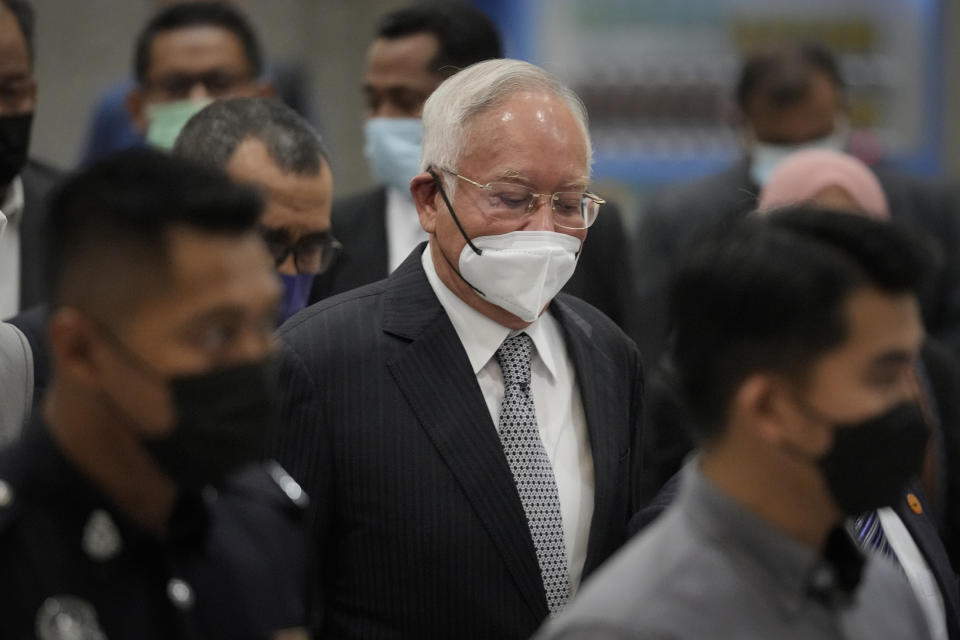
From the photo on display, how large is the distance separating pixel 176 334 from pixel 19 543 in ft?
1.08

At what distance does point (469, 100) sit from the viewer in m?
2.99

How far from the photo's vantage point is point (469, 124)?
2979 mm

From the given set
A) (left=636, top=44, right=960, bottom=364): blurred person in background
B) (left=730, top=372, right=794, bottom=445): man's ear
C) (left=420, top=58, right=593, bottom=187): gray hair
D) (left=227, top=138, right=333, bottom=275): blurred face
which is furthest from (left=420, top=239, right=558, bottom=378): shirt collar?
(left=636, top=44, right=960, bottom=364): blurred person in background

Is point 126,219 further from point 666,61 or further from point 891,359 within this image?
point 666,61

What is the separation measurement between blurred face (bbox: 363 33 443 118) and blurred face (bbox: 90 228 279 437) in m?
2.49

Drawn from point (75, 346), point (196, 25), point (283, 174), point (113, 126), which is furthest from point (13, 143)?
point (75, 346)

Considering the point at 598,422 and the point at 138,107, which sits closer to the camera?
the point at 598,422

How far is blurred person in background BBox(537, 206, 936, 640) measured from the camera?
2.06 metres

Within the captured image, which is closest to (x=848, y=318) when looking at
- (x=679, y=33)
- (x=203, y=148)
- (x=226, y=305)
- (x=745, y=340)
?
(x=745, y=340)

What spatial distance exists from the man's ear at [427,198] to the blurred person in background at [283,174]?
0.49 m

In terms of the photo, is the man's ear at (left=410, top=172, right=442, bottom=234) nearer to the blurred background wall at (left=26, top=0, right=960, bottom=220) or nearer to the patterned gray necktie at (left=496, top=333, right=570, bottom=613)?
the patterned gray necktie at (left=496, top=333, right=570, bottom=613)

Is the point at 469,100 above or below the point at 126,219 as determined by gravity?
below

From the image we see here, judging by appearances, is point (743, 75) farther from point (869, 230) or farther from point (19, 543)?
point (19, 543)

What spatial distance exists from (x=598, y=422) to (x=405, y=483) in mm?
440
